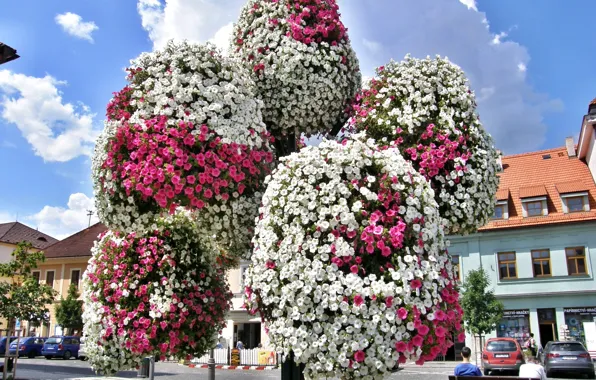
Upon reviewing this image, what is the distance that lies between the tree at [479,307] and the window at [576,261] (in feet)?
12.9

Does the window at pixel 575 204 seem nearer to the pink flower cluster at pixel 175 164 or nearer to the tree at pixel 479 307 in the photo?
the tree at pixel 479 307

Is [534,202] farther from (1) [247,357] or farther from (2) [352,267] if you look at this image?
(2) [352,267]

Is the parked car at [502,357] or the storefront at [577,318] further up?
the storefront at [577,318]

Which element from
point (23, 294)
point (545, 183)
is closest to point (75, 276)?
point (23, 294)

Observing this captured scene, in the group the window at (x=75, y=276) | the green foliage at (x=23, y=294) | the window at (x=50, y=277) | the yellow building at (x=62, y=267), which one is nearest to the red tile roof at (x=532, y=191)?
the green foliage at (x=23, y=294)

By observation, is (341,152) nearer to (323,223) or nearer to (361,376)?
(323,223)

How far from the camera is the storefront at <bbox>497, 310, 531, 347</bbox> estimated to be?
25.3 m

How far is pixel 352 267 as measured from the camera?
3453mm

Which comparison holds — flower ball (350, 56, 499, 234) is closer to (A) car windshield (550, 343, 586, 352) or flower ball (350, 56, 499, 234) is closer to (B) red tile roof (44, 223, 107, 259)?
(A) car windshield (550, 343, 586, 352)

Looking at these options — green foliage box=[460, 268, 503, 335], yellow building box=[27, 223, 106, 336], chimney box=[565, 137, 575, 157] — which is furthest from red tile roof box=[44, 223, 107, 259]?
chimney box=[565, 137, 575, 157]

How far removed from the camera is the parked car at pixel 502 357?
17.3 meters

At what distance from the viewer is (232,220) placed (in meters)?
4.36

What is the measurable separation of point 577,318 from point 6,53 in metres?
24.8

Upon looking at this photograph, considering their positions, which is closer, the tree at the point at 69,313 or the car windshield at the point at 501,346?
the car windshield at the point at 501,346
